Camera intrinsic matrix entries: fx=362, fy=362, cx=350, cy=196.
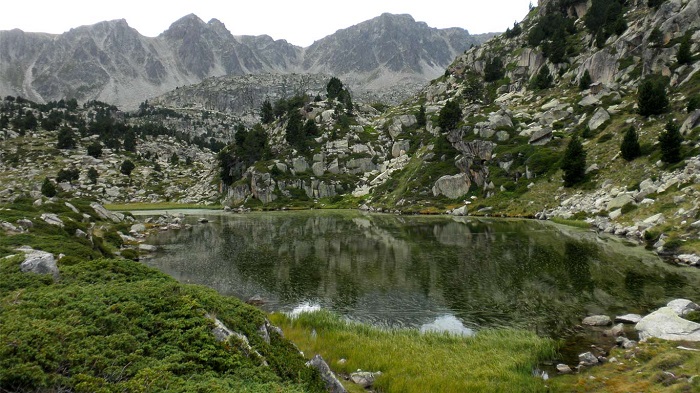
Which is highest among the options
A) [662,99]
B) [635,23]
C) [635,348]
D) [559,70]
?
[635,23]

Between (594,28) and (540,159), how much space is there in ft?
229

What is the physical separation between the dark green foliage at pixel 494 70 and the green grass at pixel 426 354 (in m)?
151

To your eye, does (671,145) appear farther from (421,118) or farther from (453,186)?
(421,118)

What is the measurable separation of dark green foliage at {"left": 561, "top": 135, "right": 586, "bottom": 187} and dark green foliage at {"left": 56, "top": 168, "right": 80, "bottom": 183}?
172317mm

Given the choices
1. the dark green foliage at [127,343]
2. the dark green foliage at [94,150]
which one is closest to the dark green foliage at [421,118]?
the dark green foliage at [127,343]

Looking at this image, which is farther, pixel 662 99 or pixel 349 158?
pixel 349 158

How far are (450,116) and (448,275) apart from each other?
89490mm

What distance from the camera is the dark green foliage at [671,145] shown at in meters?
52.8

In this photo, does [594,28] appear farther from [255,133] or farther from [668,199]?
[255,133]

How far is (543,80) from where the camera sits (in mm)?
121062

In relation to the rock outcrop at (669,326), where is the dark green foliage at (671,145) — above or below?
above

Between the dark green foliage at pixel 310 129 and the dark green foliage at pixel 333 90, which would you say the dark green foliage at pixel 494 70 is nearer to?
the dark green foliage at pixel 333 90

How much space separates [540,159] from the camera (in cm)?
8369

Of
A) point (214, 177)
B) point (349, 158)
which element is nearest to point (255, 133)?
point (214, 177)
